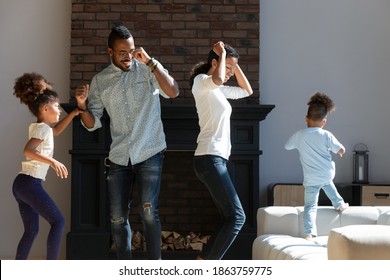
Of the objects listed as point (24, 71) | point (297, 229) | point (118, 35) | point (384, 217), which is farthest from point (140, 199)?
point (24, 71)

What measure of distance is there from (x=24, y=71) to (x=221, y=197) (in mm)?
2962

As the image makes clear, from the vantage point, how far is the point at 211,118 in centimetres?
328

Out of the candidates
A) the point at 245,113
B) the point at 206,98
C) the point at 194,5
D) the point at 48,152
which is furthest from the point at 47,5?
the point at 206,98

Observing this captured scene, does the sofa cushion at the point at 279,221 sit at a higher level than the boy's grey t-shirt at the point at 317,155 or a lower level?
lower

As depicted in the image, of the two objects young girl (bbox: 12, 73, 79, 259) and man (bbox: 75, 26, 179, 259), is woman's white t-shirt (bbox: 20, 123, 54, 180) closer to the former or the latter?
young girl (bbox: 12, 73, 79, 259)

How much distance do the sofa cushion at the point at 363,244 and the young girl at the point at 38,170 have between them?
5.04 ft

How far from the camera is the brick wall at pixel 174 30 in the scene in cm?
549

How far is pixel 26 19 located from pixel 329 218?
10.0ft

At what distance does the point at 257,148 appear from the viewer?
532 centimetres

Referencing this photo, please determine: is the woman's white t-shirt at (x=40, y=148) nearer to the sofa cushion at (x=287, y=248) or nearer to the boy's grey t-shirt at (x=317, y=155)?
the sofa cushion at (x=287, y=248)

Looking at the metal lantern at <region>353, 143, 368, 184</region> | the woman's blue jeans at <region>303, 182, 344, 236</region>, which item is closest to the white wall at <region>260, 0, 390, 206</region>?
the metal lantern at <region>353, 143, 368, 184</region>

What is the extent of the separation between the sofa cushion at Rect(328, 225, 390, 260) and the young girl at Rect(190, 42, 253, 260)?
108 centimetres

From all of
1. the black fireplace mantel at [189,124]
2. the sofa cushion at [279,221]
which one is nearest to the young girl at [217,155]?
the sofa cushion at [279,221]

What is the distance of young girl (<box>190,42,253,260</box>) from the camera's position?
10.5ft
